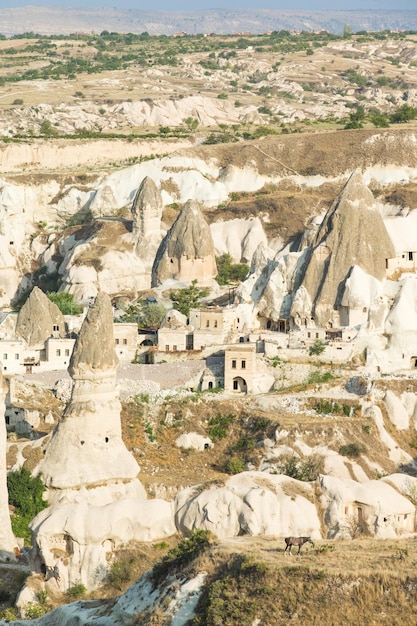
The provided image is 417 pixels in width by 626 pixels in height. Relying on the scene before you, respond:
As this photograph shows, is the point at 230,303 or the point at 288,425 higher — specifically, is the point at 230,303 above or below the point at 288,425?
above

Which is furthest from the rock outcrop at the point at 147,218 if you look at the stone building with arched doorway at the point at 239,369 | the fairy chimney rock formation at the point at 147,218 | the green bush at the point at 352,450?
the green bush at the point at 352,450

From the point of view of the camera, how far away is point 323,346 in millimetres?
70188

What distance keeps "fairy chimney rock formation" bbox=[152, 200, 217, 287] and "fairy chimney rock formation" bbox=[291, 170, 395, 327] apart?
777 centimetres

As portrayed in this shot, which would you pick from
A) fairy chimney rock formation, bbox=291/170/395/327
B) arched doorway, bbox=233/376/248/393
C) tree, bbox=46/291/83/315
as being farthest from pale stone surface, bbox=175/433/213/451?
tree, bbox=46/291/83/315

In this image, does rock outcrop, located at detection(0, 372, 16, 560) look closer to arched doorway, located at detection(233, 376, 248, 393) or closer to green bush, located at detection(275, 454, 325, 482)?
green bush, located at detection(275, 454, 325, 482)

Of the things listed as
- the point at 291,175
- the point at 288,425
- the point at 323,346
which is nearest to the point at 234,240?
the point at 291,175

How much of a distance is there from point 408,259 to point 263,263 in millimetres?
7088

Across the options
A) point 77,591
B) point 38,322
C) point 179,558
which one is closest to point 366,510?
point 77,591

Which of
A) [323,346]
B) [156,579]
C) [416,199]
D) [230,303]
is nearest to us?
[156,579]

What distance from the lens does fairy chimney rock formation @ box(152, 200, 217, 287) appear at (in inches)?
3332

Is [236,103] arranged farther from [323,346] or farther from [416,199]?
[323,346]

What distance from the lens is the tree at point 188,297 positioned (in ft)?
254

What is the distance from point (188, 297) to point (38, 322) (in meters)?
9.61

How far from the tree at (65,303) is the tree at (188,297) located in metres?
4.58
